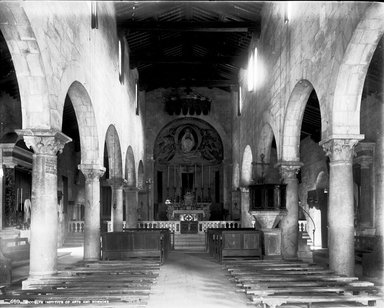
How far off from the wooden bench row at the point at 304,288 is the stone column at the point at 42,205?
388 centimetres

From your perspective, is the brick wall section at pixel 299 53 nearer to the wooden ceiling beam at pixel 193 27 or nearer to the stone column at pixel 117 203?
the wooden ceiling beam at pixel 193 27

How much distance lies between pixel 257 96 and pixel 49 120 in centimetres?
1235

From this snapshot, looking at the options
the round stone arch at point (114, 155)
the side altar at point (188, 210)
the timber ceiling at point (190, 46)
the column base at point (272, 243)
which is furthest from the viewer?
the side altar at point (188, 210)

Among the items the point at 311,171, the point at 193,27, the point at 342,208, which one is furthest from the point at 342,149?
the point at 311,171

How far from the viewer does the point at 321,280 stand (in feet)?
28.6

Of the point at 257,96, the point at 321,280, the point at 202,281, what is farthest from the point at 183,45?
the point at 321,280

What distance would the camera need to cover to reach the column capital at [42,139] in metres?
9.55

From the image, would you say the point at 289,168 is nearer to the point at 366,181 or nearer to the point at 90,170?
the point at 366,181

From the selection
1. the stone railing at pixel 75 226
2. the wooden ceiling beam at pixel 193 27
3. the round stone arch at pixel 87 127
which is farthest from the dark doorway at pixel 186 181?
the round stone arch at pixel 87 127

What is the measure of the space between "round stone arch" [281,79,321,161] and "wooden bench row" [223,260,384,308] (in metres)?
5.19

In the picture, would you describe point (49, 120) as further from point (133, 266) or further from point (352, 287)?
point (352, 287)

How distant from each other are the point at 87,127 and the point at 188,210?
12844mm

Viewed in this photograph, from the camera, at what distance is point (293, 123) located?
14.7m

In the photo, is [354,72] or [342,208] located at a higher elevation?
[354,72]
